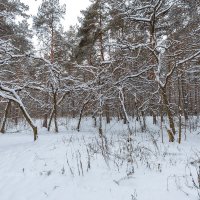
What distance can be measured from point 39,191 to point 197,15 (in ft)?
31.8

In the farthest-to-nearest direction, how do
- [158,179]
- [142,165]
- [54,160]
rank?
[54,160]
[142,165]
[158,179]

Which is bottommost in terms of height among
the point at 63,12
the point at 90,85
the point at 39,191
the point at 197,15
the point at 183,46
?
the point at 39,191

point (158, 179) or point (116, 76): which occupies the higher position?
point (116, 76)

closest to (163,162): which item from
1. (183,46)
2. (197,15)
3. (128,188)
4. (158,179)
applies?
(158,179)

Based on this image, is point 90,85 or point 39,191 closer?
point 39,191

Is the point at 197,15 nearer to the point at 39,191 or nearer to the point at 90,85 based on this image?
the point at 90,85

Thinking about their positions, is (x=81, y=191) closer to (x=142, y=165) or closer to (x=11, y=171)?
(x=142, y=165)

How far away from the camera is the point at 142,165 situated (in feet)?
17.6

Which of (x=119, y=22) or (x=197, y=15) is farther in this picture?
(x=119, y=22)

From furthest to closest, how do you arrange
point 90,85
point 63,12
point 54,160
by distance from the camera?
point 63,12 < point 90,85 < point 54,160

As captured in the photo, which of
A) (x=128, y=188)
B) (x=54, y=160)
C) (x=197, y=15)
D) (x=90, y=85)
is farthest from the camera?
(x=90, y=85)

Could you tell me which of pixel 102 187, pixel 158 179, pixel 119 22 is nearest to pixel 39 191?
pixel 102 187

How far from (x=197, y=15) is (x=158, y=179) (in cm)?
855

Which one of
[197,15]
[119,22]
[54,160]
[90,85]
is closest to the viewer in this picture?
[54,160]
